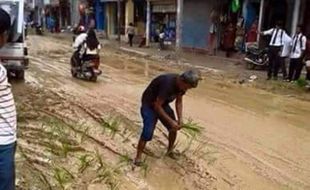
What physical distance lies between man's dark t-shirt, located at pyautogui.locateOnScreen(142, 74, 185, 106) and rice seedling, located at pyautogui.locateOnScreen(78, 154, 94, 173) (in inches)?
38.6

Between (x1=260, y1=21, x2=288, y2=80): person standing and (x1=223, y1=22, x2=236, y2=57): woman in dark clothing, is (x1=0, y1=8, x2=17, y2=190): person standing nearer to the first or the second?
(x1=260, y1=21, x2=288, y2=80): person standing

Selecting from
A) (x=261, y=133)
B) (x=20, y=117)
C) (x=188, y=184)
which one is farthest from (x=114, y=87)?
(x=188, y=184)

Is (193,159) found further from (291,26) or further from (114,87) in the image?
(291,26)

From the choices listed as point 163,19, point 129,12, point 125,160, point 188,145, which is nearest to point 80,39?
point 188,145

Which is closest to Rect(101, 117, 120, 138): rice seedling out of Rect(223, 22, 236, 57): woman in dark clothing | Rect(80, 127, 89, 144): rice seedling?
Rect(80, 127, 89, 144): rice seedling

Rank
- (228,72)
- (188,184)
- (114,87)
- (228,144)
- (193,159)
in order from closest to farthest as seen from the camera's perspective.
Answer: (188,184) < (193,159) < (228,144) < (114,87) < (228,72)

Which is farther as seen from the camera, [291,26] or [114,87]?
[291,26]

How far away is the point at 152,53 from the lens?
22.3 metres

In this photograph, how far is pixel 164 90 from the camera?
5.45 m

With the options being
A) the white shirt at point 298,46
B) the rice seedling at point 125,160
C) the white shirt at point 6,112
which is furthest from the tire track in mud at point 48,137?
the white shirt at point 298,46

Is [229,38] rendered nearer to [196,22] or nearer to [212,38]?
[212,38]

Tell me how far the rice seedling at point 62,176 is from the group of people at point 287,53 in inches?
378

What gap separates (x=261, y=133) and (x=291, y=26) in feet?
33.6

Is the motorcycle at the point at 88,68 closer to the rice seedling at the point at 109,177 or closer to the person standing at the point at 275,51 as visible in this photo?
the person standing at the point at 275,51
